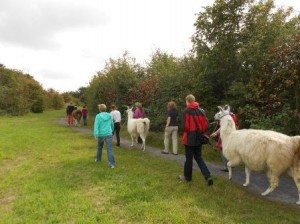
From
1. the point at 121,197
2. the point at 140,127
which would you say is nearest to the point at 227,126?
the point at 121,197

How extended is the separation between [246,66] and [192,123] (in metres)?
5.78

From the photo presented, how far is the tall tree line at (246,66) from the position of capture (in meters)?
10.7

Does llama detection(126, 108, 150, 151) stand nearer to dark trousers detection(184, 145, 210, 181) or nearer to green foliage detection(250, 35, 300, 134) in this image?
green foliage detection(250, 35, 300, 134)

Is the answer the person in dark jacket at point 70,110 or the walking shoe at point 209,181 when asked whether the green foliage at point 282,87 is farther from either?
the person in dark jacket at point 70,110

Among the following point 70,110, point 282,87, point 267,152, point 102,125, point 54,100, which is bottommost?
point 267,152

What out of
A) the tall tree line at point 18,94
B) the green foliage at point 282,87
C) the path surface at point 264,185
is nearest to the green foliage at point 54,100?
the tall tree line at point 18,94

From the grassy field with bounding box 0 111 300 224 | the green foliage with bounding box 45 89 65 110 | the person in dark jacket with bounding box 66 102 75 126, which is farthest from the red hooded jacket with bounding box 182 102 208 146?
the green foliage with bounding box 45 89 65 110

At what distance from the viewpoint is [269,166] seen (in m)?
7.36

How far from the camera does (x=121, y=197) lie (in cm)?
738

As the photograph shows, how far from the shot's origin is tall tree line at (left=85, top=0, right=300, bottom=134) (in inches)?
421

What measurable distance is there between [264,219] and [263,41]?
8203 millimetres

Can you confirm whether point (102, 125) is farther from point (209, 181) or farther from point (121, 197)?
point (209, 181)

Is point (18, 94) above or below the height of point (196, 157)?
above

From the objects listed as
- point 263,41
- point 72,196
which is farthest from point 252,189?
point 263,41
